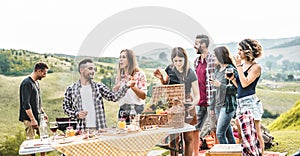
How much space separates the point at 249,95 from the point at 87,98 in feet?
Answer: 4.94

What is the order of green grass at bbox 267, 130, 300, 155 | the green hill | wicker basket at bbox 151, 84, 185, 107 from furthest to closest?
1. the green hill
2. green grass at bbox 267, 130, 300, 155
3. wicker basket at bbox 151, 84, 185, 107

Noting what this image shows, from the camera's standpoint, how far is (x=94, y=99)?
3.89 metres

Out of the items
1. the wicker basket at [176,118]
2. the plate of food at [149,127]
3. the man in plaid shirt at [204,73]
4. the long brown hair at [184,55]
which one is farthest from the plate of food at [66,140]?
the man in plaid shirt at [204,73]

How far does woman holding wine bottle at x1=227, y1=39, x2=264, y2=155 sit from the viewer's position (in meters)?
4.05

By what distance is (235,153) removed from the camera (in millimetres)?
3703

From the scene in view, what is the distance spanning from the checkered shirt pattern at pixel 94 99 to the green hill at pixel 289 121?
9.57ft

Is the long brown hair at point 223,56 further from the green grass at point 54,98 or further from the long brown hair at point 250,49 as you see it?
the green grass at point 54,98

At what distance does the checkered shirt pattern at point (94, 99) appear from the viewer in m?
3.82

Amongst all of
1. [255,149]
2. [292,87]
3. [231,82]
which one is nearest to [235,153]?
[255,149]

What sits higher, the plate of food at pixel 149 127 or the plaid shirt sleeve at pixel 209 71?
the plaid shirt sleeve at pixel 209 71

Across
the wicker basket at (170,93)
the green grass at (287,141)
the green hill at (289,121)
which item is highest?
the wicker basket at (170,93)

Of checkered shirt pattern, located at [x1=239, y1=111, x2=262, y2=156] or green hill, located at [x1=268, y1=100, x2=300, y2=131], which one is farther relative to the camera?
green hill, located at [x1=268, y1=100, x2=300, y2=131]

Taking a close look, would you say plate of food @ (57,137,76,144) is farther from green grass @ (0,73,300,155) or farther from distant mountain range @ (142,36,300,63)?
distant mountain range @ (142,36,300,63)

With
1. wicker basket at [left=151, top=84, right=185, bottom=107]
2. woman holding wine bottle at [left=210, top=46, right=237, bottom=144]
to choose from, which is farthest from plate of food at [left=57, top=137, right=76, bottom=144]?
woman holding wine bottle at [left=210, top=46, right=237, bottom=144]
